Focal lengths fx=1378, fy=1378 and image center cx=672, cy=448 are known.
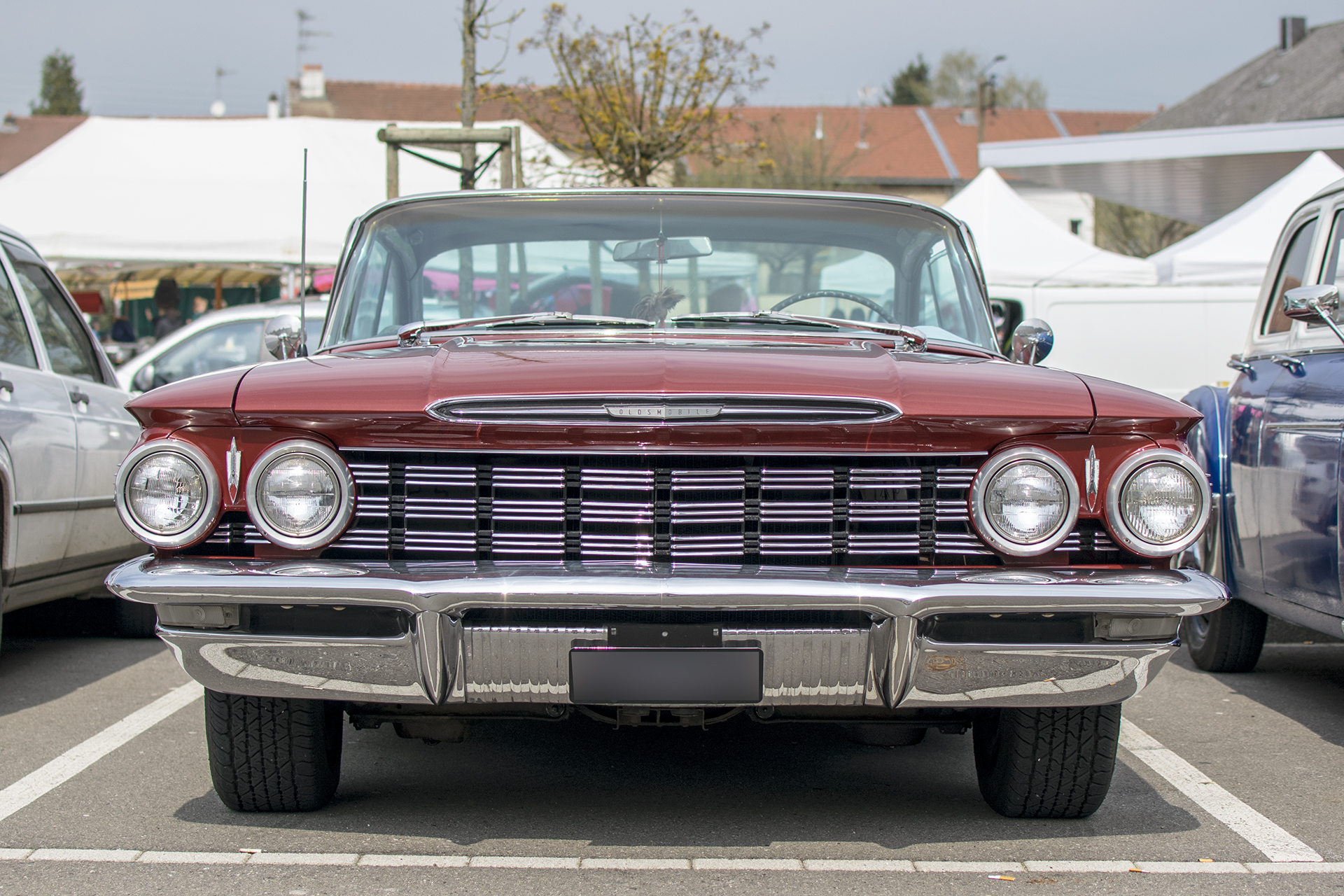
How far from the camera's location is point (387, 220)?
4.53 meters

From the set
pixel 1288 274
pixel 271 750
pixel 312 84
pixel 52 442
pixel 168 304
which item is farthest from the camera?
pixel 312 84

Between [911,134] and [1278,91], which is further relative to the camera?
[911,134]

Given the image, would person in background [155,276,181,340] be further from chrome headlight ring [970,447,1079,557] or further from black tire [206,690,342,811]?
chrome headlight ring [970,447,1079,557]

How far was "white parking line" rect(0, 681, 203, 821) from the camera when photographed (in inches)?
155

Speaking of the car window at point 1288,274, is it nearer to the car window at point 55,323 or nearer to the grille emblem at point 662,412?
the grille emblem at point 662,412

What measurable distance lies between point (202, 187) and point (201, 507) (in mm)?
13151

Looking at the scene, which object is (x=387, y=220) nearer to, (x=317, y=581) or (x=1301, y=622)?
(x=317, y=581)

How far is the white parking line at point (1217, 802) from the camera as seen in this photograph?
3514mm

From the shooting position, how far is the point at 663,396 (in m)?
3.07

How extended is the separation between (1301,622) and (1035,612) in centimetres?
237

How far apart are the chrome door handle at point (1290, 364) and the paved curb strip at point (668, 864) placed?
218cm

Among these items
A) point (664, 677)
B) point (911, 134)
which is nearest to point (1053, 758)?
point (664, 677)

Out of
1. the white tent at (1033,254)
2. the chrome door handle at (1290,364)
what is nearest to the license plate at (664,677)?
the chrome door handle at (1290,364)

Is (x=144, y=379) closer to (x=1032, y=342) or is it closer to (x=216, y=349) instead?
(x=216, y=349)
